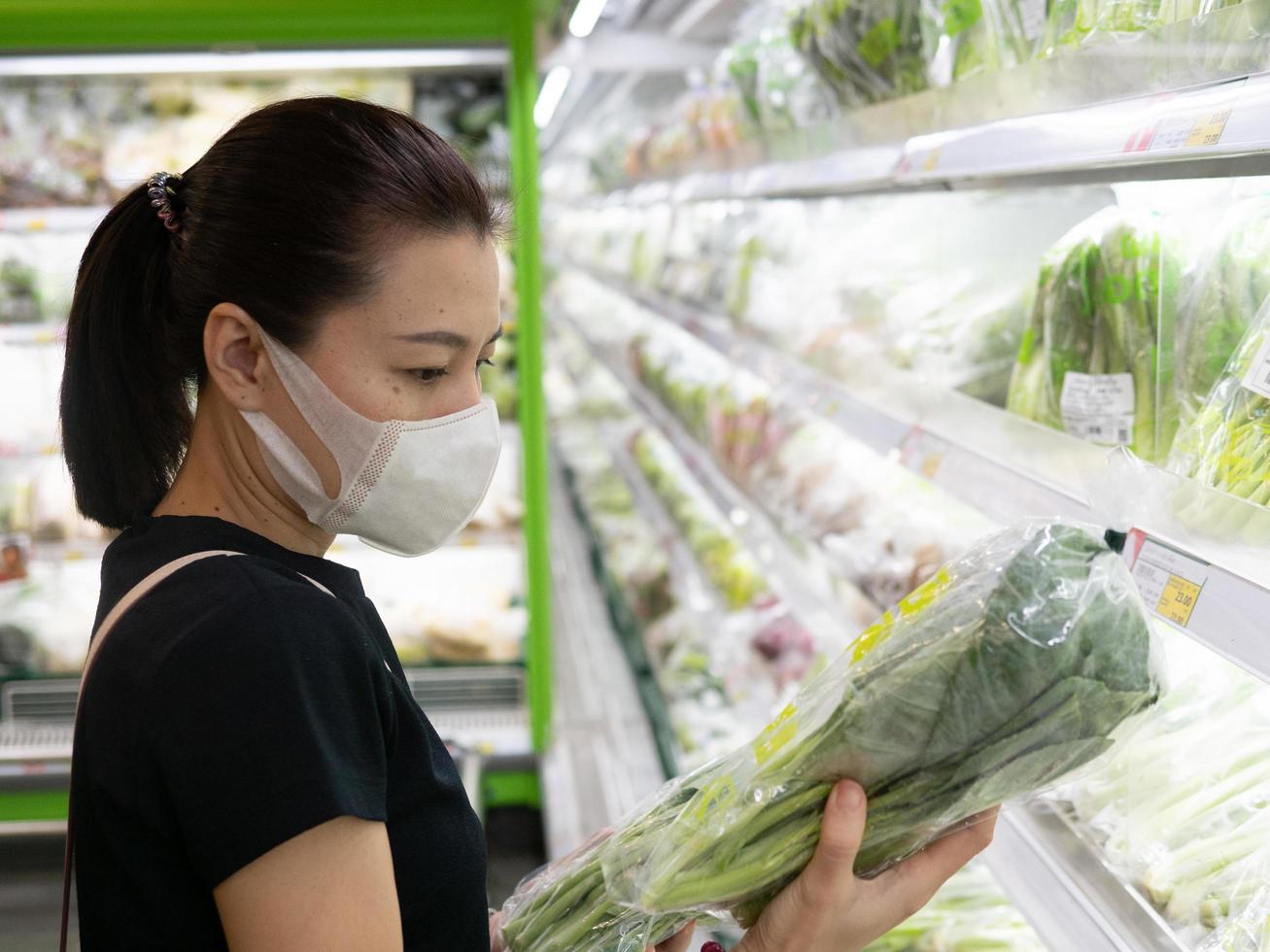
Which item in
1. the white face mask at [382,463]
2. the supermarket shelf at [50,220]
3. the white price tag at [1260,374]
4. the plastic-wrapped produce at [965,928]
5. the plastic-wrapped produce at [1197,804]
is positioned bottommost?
the plastic-wrapped produce at [965,928]

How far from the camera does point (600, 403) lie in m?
6.01

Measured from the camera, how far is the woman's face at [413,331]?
3.56ft

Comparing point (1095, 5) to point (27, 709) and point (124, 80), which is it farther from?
point (27, 709)

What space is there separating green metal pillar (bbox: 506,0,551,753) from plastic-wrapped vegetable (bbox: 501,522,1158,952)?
7.46ft

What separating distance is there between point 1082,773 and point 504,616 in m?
2.61

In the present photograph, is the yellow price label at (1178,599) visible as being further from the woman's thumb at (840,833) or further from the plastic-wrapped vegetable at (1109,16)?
the plastic-wrapped vegetable at (1109,16)

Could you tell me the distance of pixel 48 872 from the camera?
336 cm

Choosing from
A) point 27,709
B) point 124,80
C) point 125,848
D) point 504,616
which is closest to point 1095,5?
point 125,848

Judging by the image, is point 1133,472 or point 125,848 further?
point 1133,472

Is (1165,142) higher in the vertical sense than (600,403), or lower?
higher

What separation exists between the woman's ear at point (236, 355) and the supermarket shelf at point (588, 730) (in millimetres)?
1588

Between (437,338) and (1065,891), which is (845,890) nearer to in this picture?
(1065,891)

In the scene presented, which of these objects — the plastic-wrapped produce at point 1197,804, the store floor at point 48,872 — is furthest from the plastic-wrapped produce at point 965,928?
the store floor at point 48,872

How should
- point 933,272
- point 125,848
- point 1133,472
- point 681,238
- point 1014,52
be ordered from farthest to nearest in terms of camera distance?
1. point 681,238
2. point 933,272
3. point 1014,52
4. point 1133,472
5. point 125,848
